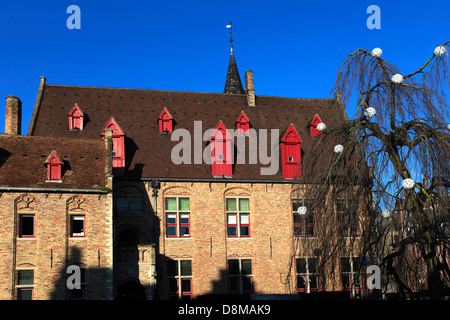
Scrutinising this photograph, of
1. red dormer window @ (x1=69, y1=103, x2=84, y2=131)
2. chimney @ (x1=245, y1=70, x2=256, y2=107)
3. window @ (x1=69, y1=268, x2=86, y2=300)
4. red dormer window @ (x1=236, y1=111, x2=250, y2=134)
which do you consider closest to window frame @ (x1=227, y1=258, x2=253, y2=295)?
window @ (x1=69, y1=268, x2=86, y2=300)

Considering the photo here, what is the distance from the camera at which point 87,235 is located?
20.3m

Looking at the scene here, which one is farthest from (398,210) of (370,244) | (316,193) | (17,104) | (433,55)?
(17,104)

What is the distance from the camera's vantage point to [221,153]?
25.1m

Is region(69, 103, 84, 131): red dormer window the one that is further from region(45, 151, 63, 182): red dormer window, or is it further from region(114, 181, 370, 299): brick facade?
region(45, 151, 63, 182): red dormer window

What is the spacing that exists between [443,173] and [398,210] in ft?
4.13

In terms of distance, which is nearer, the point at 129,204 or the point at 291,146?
the point at 129,204

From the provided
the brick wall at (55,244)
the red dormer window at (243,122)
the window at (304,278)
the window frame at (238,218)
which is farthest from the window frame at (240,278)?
the red dormer window at (243,122)

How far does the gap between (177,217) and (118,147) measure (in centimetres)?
419

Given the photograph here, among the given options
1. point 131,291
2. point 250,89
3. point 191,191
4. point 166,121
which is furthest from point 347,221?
point 250,89

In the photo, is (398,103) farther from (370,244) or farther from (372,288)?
(372,288)

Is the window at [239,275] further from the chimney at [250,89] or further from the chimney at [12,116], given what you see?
the chimney at [12,116]

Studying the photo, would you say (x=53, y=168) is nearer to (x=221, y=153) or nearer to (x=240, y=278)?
(x=221, y=153)

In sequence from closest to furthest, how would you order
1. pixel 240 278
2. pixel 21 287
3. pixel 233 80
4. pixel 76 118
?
pixel 21 287, pixel 240 278, pixel 76 118, pixel 233 80

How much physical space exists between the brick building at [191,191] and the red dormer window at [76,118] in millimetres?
48
